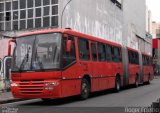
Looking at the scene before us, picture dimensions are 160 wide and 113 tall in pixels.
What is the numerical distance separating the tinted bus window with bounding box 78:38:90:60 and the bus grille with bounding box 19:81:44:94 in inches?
116

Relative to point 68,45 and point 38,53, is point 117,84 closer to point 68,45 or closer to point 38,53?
point 68,45

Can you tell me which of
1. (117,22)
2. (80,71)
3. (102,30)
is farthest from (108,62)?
(117,22)

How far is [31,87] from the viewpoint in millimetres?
16172

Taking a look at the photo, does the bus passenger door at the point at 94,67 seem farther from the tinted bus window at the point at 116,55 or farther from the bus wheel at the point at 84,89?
the tinted bus window at the point at 116,55

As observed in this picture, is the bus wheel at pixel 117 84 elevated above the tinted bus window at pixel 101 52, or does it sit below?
below

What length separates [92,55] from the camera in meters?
19.9

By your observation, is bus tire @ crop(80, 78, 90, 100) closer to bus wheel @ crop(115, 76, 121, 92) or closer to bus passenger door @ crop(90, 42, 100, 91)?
bus passenger door @ crop(90, 42, 100, 91)

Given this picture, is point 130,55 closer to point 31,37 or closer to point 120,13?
point 31,37

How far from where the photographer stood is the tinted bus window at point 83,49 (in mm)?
18344

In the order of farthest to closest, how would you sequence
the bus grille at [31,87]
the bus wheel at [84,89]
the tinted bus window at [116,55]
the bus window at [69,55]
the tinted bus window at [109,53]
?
the tinted bus window at [116,55], the tinted bus window at [109,53], the bus wheel at [84,89], the bus window at [69,55], the bus grille at [31,87]

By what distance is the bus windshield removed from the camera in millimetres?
16141

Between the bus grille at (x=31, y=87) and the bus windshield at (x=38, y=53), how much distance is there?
0.55 metres

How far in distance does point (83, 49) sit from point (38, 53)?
9.85 ft

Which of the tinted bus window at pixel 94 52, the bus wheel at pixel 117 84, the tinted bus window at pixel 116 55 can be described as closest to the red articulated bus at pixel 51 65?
the tinted bus window at pixel 94 52
